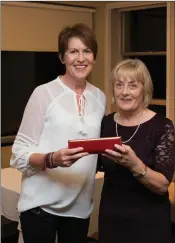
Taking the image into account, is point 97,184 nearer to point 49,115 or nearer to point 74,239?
point 74,239

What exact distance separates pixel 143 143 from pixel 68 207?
1.31 ft

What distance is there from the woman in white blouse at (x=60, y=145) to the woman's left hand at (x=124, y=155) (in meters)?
0.22

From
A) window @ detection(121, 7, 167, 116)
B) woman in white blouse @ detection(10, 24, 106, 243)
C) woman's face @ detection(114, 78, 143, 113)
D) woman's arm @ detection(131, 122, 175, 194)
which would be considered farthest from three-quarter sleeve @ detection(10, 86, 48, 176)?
window @ detection(121, 7, 167, 116)

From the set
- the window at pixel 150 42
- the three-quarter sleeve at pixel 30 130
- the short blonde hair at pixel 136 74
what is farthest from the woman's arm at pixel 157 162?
the window at pixel 150 42

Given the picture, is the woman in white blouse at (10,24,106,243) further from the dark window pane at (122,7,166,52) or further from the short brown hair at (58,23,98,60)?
the dark window pane at (122,7,166,52)

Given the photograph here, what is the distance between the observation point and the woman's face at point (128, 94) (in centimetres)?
153

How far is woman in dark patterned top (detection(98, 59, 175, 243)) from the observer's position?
4.93 ft

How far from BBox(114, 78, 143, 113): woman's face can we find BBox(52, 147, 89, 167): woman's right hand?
27cm

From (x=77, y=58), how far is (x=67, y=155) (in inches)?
15.7

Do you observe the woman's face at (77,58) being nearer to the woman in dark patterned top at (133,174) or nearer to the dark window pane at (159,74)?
the woman in dark patterned top at (133,174)

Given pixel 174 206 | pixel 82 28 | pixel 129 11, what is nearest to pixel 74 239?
pixel 82 28

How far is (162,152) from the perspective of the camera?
149 cm

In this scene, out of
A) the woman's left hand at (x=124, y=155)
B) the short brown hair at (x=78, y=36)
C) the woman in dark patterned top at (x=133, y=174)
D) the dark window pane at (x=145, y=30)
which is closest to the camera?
the woman's left hand at (x=124, y=155)

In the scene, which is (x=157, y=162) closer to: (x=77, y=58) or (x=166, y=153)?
(x=166, y=153)
